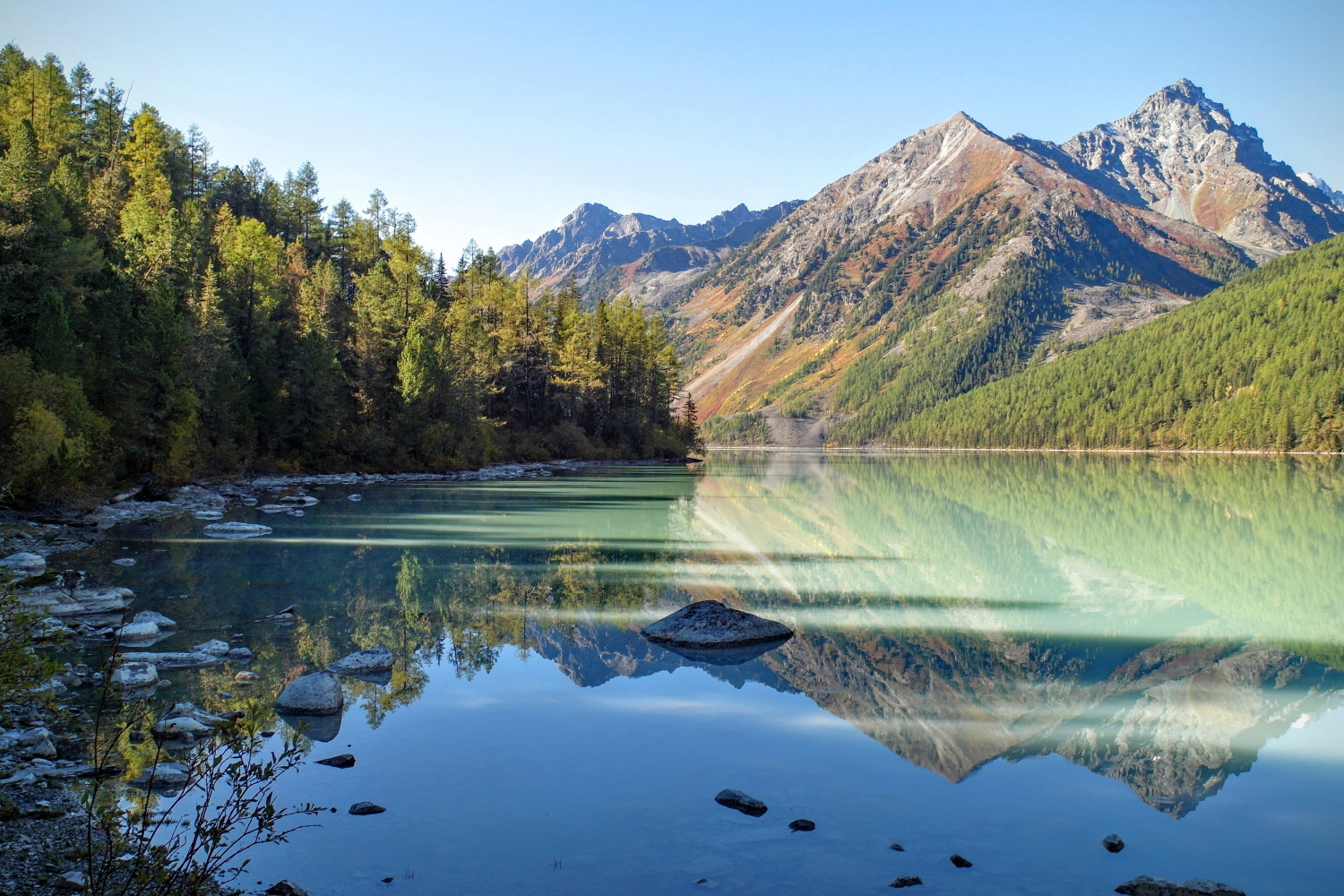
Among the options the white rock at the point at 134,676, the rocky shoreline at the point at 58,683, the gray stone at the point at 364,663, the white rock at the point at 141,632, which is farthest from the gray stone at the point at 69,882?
the white rock at the point at 141,632

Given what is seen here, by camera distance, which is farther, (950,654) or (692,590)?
(692,590)

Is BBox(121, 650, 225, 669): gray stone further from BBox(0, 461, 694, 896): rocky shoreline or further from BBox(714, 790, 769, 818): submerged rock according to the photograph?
BBox(714, 790, 769, 818): submerged rock

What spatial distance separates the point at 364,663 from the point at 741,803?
778cm

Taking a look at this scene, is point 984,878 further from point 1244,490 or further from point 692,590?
point 1244,490

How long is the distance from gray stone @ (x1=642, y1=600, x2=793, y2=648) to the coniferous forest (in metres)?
24.0

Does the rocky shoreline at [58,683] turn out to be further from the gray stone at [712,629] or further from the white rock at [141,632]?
the gray stone at [712,629]

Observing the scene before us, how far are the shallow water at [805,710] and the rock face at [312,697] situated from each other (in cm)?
37

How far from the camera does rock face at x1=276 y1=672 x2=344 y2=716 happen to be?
11.7 m

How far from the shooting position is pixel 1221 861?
25.9ft

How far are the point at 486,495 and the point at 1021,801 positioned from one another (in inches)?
1812

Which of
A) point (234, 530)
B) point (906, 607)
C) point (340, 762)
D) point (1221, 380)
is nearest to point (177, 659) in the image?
point (340, 762)

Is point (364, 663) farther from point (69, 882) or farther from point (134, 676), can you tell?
point (69, 882)

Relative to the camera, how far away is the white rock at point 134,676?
12.2 metres

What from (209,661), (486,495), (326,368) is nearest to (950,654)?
(209,661)
